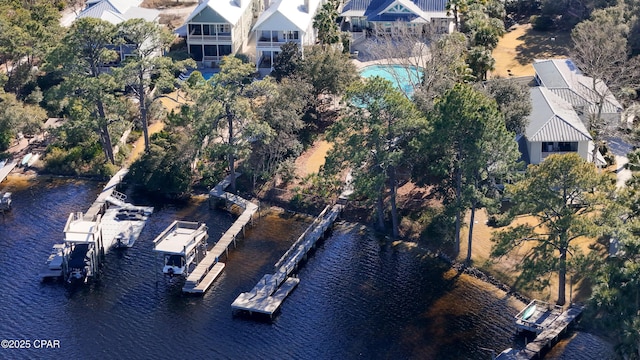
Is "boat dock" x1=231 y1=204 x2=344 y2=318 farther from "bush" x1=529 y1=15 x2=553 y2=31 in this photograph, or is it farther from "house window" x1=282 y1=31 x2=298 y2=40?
"bush" x1=529 y1=15 x2=553 y2=31

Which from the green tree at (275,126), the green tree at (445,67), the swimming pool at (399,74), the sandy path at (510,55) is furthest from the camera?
the sandy path at (510,55)

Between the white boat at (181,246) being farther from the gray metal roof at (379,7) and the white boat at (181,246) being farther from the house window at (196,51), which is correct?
the gray metal roof at (379,7)

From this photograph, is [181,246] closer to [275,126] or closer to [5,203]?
[275,126]

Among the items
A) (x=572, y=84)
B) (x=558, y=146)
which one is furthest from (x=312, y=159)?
(x=572, y=84)

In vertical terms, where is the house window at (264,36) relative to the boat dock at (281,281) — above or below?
above

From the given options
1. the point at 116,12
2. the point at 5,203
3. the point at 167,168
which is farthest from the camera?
the point at 116,12

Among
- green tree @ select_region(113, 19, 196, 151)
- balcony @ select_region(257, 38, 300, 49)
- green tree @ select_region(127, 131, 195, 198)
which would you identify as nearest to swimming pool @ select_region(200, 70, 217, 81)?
balcony @ select_region(257, 38, 300, 49)

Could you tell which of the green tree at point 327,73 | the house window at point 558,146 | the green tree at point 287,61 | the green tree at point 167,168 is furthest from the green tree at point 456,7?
the green tree at point 167,168
